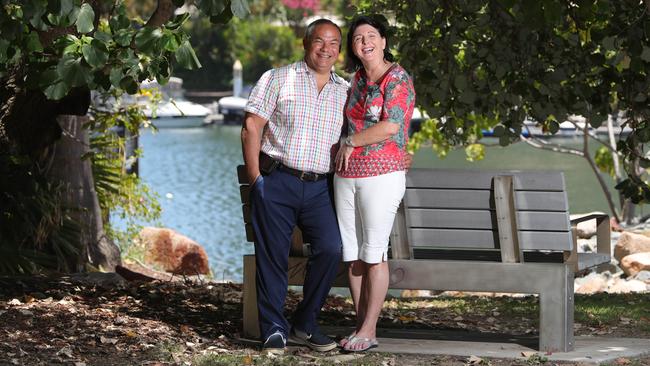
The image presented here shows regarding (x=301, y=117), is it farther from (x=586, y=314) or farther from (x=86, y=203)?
(x=86, y=203)

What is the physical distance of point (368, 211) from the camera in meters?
6.18

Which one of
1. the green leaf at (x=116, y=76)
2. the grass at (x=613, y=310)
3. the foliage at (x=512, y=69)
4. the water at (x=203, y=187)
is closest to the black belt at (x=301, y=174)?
the green leaf at (x=116, y=76)

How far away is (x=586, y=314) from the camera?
8.41 m

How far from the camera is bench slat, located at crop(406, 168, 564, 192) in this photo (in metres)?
6.33

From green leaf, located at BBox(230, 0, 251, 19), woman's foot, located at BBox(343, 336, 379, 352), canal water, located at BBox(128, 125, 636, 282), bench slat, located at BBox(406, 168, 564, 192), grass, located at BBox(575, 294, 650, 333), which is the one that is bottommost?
canal water, located at BBox(128, 125, 636, 282)

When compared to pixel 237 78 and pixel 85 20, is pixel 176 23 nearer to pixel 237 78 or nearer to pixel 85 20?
pixel 85 20

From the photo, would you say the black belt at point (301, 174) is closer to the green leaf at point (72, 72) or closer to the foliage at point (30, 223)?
the green leaf at point (72, 72)

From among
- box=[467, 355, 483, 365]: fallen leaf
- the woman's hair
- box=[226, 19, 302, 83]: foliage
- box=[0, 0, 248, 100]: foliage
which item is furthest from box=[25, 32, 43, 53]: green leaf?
box=[226, 19, 302, 83]: foliage

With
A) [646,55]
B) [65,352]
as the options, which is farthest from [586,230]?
[65,352]

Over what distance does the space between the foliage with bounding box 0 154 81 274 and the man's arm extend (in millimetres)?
4158

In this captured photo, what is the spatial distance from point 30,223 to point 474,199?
5.13 m

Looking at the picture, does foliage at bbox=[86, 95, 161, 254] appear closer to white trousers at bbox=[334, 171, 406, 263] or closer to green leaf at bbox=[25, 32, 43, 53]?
green leaf at bbox=[25, 32, 43, 53]

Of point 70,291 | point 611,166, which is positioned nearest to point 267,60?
point 611,166

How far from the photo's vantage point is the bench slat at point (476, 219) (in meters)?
6.36
